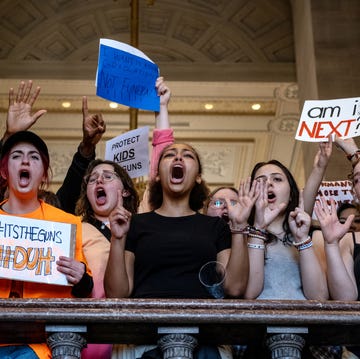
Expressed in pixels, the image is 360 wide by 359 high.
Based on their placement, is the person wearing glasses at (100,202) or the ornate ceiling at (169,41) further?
the ornate ceiling at (169,41)

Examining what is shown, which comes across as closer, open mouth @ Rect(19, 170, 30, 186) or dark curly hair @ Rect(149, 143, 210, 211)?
open mouth @ Rect(19, 170, 30, 186)

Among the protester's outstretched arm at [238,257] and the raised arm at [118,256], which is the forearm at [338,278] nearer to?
the protester's outstretched arm at [238,257]

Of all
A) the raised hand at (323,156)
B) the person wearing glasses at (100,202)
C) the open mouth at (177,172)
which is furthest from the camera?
the raised hand at (323,156)

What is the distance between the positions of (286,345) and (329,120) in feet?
7.59

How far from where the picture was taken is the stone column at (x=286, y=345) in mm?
2865

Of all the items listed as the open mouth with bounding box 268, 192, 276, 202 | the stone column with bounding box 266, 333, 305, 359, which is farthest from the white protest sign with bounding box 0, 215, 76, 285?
the open mouth with bounding box 268, 192, 276, 202

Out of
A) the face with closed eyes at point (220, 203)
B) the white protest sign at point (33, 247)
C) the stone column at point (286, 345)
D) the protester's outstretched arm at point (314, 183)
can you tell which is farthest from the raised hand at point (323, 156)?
the stone column at point (286, 345)

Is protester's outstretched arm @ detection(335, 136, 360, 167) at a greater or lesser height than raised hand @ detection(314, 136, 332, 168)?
greater

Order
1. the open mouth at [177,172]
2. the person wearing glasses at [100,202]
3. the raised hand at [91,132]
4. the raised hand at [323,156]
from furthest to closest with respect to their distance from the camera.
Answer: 1. the raised hand at [91,132]
2. the raised hand at [323,156]
3. the open mouth at [177,172]
4. the person wearing glasses at [100,202]

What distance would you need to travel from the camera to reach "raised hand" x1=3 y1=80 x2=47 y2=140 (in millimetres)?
4531

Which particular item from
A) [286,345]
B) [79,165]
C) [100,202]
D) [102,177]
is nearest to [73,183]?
[79,165]

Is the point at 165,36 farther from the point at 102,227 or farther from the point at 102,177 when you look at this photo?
the point at 102,227

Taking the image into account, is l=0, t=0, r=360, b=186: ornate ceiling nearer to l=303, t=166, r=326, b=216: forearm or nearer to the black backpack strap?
l=303, t=166, r=326, b=216: forearm

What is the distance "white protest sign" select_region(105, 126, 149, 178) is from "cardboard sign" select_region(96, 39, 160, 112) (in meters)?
0.27
